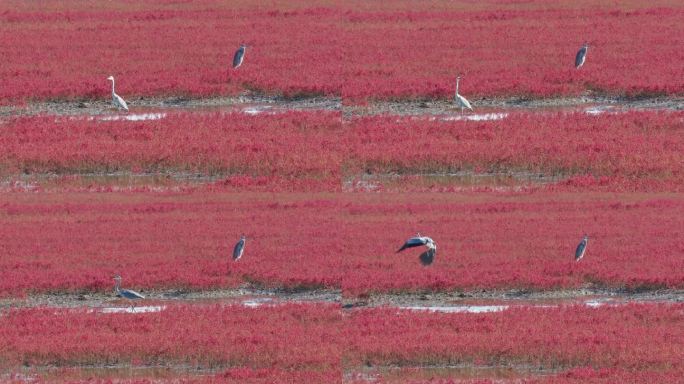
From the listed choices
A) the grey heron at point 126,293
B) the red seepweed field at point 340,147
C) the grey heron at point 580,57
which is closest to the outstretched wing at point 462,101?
the red seepweed field at point 340,147

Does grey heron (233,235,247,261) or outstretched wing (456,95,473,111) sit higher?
outstretched wing (456,95,473,111)

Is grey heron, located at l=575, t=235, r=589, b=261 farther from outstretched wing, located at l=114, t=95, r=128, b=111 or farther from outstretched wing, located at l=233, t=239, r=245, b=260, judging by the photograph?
outstretched wing, located at l=114, t=95, r=128, b=111

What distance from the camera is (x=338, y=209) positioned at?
33469mm

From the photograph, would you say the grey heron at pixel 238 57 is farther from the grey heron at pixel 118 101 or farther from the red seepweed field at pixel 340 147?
the grey heron at pixel 118 101

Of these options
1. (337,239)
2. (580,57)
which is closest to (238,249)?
(337,239)

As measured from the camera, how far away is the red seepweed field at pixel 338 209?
26.8 metres

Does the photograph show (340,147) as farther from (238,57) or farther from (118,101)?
(118,101)

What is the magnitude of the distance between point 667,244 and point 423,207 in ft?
18.4

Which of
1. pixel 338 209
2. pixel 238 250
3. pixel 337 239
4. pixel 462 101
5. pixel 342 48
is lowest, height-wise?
pixel 337 239

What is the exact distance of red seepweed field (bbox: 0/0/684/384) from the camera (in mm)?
26812

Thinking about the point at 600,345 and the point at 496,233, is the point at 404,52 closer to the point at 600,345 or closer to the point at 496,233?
the point at 496,233

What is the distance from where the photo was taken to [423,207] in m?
33.8

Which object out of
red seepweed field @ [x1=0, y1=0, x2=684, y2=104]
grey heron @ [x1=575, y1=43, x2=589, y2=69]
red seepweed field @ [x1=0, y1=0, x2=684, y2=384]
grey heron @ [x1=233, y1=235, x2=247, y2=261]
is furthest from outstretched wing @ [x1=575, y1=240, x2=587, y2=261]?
grey heron @ [x1=233, y1=235, x2=247, y2=261]

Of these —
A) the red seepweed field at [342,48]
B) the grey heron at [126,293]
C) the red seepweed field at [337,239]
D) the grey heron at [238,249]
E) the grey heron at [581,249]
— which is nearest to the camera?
the grey heron at [126,293]
